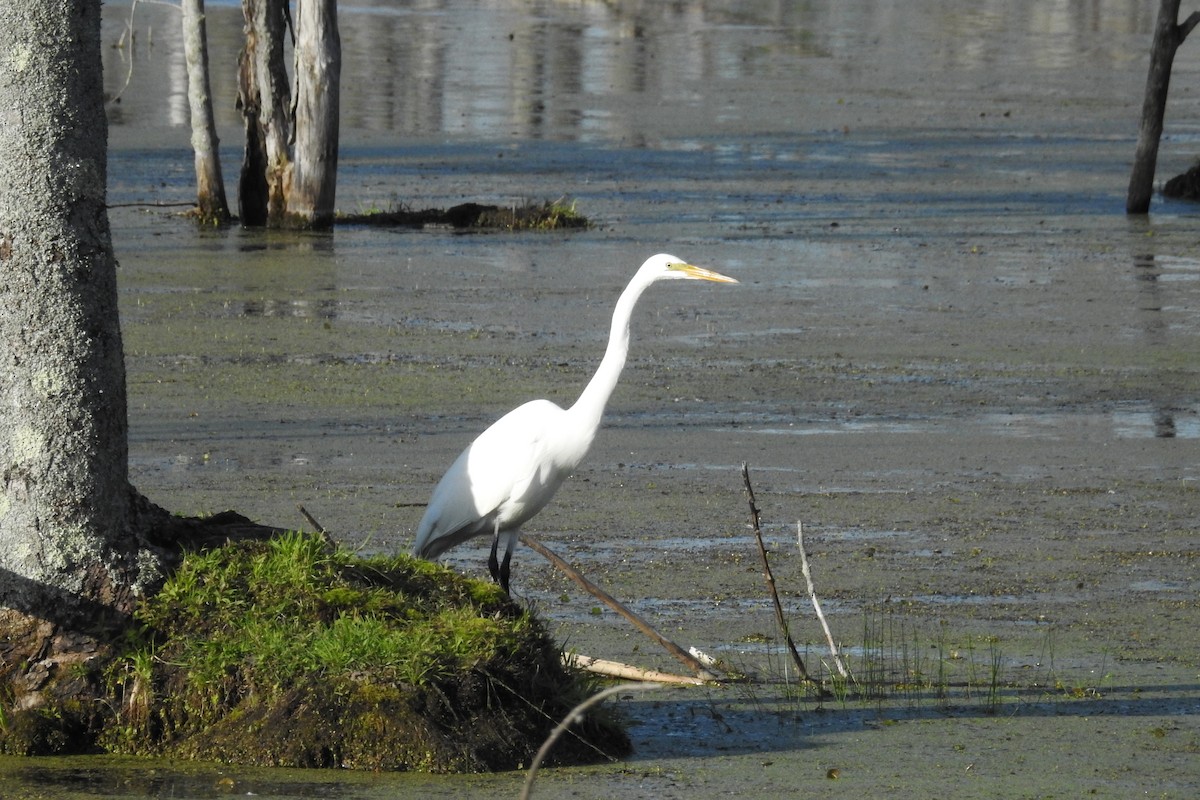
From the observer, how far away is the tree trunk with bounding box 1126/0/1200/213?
19.1 meters

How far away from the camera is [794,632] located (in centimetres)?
729

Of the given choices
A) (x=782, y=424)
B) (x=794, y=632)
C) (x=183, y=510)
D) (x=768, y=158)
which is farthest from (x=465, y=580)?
(x=768, y=158)

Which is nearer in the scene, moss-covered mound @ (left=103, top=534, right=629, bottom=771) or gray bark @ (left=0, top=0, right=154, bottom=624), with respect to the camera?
moss-covered mound @ (left=103, top=534, right=629, bottom=771)

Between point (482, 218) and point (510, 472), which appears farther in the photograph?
point (482, 218)

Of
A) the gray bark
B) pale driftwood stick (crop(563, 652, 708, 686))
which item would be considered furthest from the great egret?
the gray bark

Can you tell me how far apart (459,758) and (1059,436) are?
636 centimetres

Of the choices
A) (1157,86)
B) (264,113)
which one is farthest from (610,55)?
(264,113)

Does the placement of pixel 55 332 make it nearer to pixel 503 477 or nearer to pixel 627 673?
pixel 503 477

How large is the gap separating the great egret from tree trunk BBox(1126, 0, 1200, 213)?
44.1 ft

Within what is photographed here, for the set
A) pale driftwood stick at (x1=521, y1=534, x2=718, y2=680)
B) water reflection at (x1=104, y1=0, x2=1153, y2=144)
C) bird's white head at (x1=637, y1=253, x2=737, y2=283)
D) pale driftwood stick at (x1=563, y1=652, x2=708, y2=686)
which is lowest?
water reflection at (x1=104, y1=0, x2=1153, y2=144)

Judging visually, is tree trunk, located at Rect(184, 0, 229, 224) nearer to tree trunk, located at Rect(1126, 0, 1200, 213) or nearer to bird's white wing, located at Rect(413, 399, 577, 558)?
tree trunk, located at Rect(1126, 0, 1200, 213)

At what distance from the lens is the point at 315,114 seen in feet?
60.5

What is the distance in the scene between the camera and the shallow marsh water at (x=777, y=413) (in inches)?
244

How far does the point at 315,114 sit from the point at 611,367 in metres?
12.3
